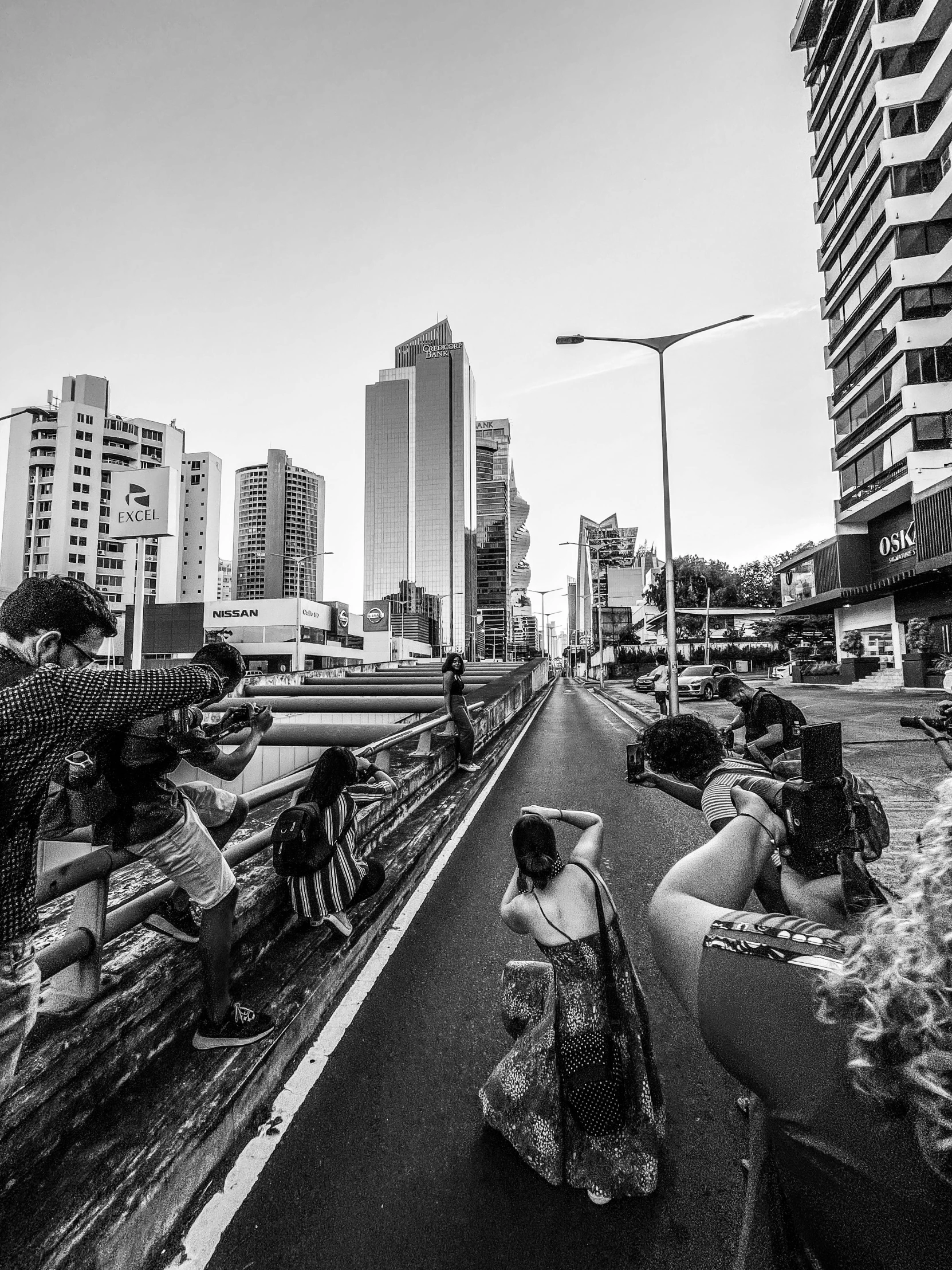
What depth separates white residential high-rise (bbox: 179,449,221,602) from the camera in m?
104

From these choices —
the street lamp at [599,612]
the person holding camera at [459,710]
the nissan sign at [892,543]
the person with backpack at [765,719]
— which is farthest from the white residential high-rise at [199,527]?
the person with backpack at [765,719]

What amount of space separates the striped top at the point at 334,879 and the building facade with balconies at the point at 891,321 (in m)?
28.5

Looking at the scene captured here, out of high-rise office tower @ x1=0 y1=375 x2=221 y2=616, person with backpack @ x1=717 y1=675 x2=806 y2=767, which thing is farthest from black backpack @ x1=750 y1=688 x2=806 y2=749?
high-rise office tower @ x1=0 y1=375 x2=221 y2=616

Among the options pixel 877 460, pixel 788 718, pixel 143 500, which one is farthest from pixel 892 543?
pixel 143 500

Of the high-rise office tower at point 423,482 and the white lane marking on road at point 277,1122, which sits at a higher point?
the high-rise office tower at point 423,482

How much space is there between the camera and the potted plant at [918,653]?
2325cm

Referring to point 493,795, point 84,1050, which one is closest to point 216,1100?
point 84,1050

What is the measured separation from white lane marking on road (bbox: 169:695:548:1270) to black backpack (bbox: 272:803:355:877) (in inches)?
29.1

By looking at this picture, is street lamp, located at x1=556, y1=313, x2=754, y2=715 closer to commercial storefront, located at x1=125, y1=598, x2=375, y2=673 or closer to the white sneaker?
the white sneaker

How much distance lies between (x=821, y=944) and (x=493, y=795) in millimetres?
7709

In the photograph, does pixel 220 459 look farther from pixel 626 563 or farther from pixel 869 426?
pixel 869 426

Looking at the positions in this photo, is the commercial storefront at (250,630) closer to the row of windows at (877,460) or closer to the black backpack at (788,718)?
the row of windows at (877,460)

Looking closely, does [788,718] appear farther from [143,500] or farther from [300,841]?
[143,500]

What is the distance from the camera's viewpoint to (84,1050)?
7.23 ft
